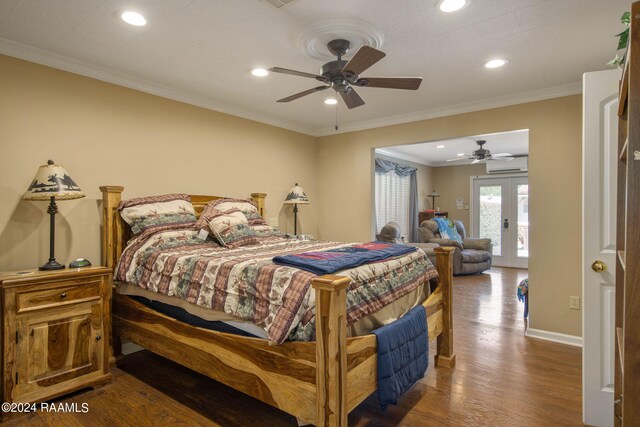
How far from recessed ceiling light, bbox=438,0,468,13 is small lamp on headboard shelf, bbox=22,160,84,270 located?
9.03 ft

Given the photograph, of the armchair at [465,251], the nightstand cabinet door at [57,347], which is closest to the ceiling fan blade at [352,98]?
the nightstand cabinet door at [57,347]

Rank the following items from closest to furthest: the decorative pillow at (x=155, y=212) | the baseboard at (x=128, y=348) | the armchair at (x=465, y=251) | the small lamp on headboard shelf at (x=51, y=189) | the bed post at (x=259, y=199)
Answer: the small lamp on headboard shelf at (x=51, y=189)
the decorative pillow at (x=155, y=212)
the baseboard at (x=128, y=348)
the bed post at (x=259, y=199)
the armchair at (x=465, y=251)

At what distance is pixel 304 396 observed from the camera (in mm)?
1705

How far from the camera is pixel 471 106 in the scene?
3943 mm

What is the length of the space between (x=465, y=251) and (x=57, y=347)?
21.3 feet

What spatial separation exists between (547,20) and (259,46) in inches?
76.6

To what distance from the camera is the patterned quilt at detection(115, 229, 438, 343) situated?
1.76 meters

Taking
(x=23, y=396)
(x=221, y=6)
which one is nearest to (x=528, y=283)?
(x=221, y=6)

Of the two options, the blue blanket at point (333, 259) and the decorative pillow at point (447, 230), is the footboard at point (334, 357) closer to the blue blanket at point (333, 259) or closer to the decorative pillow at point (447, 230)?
the blue blanket at point (333, 259)

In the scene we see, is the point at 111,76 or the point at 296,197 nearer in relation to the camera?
the point at 111,76

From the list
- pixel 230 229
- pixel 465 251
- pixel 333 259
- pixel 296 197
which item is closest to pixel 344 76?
pixel 333 259

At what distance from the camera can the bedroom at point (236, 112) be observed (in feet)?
7.52

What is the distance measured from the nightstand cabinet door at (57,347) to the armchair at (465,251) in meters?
5.70

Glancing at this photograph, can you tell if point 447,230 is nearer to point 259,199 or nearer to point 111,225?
point 259,199
